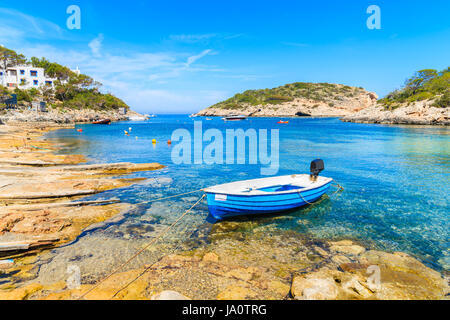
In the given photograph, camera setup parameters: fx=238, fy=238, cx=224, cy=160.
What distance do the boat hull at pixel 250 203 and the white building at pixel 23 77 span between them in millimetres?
107652

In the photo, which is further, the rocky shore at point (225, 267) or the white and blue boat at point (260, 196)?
the white and blue boat at point (260, 196)

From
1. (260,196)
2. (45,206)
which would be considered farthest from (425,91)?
(45,206)

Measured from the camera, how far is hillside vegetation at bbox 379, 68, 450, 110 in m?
65.5

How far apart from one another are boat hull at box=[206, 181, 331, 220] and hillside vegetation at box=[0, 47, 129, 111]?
92237mm

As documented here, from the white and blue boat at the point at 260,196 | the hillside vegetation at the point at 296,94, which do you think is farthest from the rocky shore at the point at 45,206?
the hillside vegetation at the point at 296,94

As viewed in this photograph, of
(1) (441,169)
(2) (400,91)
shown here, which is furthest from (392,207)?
(2) (400,91)

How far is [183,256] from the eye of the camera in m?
7.99

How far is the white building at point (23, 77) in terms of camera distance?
86.1 m

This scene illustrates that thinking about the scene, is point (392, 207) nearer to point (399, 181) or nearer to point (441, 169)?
point (399, 181)

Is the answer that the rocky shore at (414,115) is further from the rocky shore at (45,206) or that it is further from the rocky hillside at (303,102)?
the rocky shore at (45,206)

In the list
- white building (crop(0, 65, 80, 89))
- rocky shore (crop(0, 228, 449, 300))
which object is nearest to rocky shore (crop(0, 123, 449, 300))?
rocky shore (crop(0, 228, 449, 300))

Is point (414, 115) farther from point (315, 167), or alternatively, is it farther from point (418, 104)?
point (315, 167)

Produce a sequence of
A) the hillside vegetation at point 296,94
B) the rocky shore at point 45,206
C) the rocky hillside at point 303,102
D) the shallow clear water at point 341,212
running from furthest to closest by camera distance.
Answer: the hillside vegetation at point 296,94
the rocky hillside at point 303,102
the shallow clear water at point 341,212
the rocky shore at point 45,206
